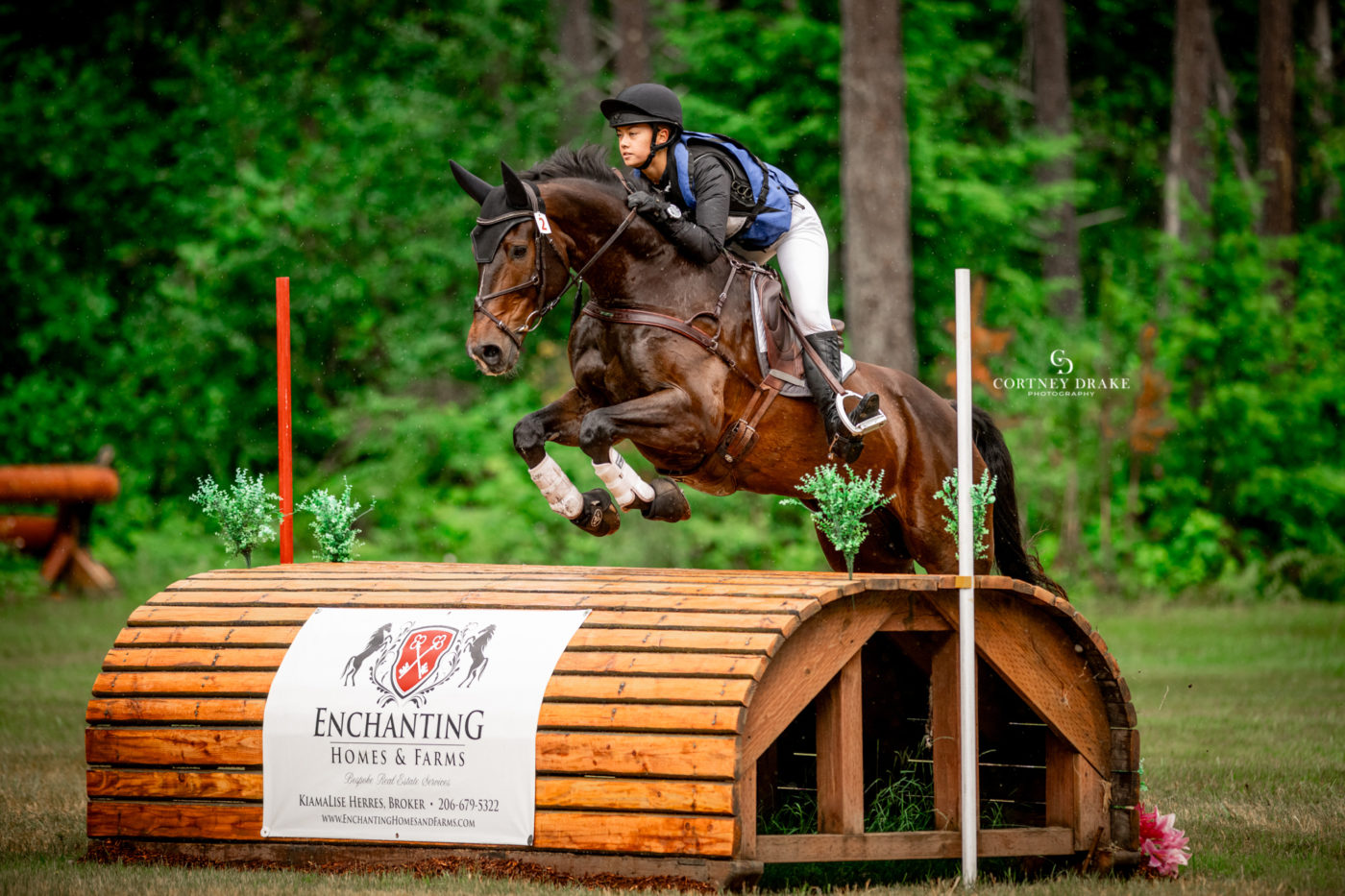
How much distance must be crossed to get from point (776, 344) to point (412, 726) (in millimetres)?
2023

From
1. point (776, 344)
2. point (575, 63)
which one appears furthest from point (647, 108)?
point (575, 63)

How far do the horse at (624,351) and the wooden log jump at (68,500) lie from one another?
987 centimetres

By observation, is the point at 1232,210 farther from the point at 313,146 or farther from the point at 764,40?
the point at 313,146

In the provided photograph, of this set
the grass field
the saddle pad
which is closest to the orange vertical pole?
the grass field

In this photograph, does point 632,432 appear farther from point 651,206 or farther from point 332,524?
point 332,524

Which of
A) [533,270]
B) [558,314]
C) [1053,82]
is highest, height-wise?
[1053,82]

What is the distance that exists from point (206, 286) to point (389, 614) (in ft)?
41.5

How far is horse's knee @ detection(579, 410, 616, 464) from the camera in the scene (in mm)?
4957

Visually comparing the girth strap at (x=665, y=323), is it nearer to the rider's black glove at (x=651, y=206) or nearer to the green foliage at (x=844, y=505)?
the rider's black glove at (x=651, y=206)

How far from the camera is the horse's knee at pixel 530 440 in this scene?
16.8ft

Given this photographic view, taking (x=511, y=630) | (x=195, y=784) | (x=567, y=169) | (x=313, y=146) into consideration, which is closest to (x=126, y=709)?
(x=195, y=784)

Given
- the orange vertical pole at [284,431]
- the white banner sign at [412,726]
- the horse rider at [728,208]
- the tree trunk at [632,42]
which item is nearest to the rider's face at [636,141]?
the horse rider at [728,208]

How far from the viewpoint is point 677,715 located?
12.9 feet

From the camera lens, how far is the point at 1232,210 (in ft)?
47.1
